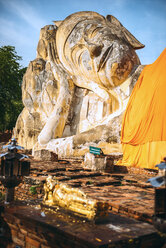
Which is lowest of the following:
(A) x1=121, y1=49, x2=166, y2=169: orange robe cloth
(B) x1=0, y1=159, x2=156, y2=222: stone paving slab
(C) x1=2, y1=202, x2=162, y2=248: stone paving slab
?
(C) x1=2, y1=202, x2=162, y2=248: stone paving slab

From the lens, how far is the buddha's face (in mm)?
9125

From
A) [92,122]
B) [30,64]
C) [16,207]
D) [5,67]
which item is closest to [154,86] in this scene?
[92,122]

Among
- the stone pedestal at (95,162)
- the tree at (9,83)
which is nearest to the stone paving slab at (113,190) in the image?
the stone pedestal at (95,162)

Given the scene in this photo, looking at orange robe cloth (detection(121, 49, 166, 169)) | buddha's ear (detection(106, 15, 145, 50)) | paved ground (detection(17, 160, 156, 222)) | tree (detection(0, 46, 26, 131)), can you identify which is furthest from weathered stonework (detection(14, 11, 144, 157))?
tree (detection(0, 46, 26, 131))

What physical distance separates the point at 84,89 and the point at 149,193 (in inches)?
286

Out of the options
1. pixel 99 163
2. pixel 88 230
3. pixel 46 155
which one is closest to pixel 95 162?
pixel 99 163

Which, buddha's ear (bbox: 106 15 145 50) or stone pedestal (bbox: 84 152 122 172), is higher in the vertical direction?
buddha's ear (bbox: 106 15 145 50)

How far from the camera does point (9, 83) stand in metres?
17.9

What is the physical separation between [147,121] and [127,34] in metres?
4.81

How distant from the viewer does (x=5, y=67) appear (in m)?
17.2

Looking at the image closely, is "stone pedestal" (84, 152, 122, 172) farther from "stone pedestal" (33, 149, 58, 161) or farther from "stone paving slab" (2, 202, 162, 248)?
"stone paving slab" (2, 202, 162, 248)

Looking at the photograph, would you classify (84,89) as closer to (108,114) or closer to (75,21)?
(108,114)

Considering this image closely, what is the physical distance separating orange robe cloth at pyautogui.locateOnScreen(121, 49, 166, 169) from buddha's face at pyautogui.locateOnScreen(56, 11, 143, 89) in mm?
1392

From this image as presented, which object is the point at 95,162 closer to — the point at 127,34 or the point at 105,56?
the point at 105,56
